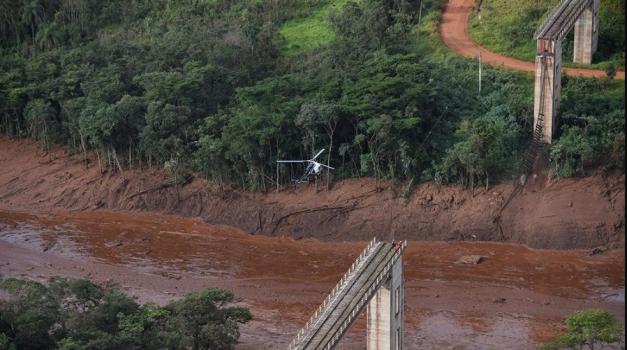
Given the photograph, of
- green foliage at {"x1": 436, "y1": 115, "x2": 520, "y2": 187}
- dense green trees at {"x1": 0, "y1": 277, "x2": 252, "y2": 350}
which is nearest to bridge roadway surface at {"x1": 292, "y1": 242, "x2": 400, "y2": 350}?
dense green trees at {"x1": 0, "y1": 277, "x2": 252, "y2": 350}

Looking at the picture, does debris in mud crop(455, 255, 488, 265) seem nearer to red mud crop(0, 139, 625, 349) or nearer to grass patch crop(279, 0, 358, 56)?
red mud crop(0, 139, 625, 349)

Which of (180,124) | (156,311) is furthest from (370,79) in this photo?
(156,311)

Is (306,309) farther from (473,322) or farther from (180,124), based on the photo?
(180,124)

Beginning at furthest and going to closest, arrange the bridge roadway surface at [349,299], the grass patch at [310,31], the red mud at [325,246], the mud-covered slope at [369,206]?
1. the grass patch at [310,31]
2. the mud-covered slope at [369,206]
3. the red mud at [325,246]
4. the bridge roadway surface at [349,299]

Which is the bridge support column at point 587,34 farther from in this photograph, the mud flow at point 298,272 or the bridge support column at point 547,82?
the mud flow at point 298,272

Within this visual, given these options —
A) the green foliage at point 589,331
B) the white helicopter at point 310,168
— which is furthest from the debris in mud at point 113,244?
the green foliage at point 589,331

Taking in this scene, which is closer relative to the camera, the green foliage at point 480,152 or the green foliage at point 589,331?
the green foliage at point 589,331
